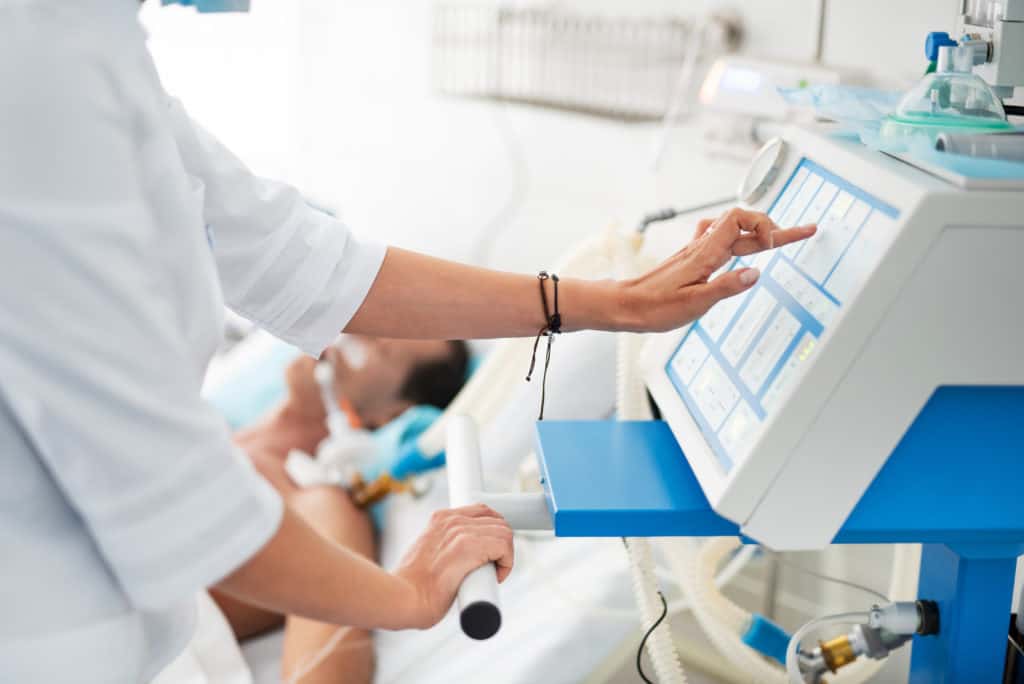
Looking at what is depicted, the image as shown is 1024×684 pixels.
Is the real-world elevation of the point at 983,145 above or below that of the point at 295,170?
above

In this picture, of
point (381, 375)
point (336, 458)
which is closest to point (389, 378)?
point (381, 375)

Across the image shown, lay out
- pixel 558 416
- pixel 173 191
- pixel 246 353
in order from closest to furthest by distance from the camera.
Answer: pixel 173 191 < pixel 558 416 < pixel 246 353

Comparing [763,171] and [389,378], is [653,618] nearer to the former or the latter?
[763,171]

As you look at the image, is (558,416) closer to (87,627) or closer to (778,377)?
(778,377)

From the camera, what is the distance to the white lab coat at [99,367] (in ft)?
2.04

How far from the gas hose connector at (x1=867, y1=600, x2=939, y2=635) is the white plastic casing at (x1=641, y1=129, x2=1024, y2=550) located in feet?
Answer: 0.59

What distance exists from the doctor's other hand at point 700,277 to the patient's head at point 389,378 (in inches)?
55.5

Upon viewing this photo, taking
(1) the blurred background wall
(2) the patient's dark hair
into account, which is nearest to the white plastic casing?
(1) the blurred background wall

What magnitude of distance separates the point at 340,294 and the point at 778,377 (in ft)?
1.36

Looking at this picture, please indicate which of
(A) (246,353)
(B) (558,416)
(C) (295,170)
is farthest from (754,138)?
(C) (295,170)

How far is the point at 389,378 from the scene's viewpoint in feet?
7.74

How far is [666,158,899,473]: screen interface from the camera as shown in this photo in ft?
2.58

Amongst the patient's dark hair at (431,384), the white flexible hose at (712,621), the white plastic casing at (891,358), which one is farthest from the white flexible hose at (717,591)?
the patient's dark hair at (431,384)

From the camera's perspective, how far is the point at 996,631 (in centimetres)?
88
